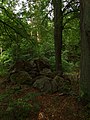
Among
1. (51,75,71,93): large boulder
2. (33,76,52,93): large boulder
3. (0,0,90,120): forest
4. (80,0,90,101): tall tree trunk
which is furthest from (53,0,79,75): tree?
(80,0,90,101): tall tree trunk

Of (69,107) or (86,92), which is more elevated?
(86,92)

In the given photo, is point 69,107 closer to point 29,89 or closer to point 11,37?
point 29,89

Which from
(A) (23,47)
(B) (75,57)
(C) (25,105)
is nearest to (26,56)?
(A) (23,47)

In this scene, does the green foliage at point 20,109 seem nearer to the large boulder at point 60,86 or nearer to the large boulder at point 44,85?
the large boulder at point 44,85

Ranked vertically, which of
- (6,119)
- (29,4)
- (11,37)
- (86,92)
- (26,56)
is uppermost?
(29,4)

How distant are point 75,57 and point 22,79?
6.44 meters

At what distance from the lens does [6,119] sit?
17.4 ft

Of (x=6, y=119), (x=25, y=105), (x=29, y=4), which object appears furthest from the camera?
(x=29, y=4)

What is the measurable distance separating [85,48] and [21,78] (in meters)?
3.84

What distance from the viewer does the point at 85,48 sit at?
5.68 m

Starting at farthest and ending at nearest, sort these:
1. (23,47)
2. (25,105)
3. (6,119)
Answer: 1. (23,47)
2. (25,105)
3. (6,119)

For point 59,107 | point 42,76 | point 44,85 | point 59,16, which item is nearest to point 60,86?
point 44,85

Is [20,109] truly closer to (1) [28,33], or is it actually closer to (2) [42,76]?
(2) [42,76]

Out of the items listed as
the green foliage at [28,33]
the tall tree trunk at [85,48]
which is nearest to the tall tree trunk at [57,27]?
the green foliage at [28,33]
